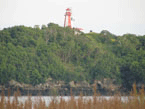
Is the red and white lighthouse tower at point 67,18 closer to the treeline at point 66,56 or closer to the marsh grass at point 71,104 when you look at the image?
the treeline at point 66,56

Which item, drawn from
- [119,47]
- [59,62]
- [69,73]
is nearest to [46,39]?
[59,62]

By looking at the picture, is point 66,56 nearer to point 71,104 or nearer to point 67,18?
point 67,18

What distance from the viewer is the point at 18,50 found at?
182 ft

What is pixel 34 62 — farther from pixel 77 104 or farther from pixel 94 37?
pixel 77 104

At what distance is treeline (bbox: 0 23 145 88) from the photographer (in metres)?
52.1

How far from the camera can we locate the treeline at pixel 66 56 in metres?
52.1

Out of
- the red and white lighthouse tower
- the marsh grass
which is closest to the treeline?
the red and white lighthouse tower

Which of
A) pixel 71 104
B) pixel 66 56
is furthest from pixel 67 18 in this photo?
pixel 71 104

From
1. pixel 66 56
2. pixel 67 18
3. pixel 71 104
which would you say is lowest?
pixel 71 104

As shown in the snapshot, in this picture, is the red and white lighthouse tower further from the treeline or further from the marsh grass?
the marsh grass

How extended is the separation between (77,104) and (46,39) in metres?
52.7

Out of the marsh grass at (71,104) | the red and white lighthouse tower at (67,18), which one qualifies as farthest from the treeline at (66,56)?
the marsh grass at (71,104)

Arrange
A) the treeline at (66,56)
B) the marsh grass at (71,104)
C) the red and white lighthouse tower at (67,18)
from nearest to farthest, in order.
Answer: the marsh grass at (71,104) < the treeline at (66,56) < the red and white lighthouse tower at (67,18)

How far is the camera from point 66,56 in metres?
60.5
